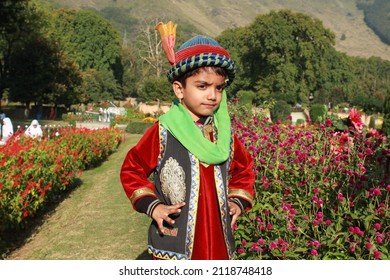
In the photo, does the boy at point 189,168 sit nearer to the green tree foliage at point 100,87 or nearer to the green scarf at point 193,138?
the green scarf at point 193,138

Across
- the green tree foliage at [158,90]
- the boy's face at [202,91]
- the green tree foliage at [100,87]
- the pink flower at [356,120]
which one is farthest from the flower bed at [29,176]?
the green tree foliage at [100,87]

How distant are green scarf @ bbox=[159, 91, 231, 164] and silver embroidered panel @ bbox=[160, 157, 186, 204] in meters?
0.13

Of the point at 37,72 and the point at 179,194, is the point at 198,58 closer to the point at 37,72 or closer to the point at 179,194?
the point at 179,194

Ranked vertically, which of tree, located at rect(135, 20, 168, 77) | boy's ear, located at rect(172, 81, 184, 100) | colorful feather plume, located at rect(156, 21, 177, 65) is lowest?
boy's ear, located at rect(172, 81, 184, 100)

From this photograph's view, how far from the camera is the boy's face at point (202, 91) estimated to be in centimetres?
234

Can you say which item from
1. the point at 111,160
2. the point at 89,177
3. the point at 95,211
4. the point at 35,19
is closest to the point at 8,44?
the point at 35,19

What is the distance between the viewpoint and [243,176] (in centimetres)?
265

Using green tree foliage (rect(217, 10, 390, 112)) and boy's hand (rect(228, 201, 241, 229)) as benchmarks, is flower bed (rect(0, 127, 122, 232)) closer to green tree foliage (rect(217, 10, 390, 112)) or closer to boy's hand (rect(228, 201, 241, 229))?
boy's hand (rect(228, 201, 241, 229))

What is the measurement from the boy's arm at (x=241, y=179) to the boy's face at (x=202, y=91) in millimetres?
367

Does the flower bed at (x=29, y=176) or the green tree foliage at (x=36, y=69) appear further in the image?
the green tree foliage at (x=36, y=69)

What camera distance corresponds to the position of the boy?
2330 mm

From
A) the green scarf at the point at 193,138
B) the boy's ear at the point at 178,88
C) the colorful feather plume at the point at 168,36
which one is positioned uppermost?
the colorful feather plume at the point at 168,36

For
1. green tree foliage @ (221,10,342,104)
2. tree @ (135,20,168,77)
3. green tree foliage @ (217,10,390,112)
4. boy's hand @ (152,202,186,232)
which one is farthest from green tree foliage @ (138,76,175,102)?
boy's hand @ (152,202,186,232)

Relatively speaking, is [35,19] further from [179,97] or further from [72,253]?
[179,97]
